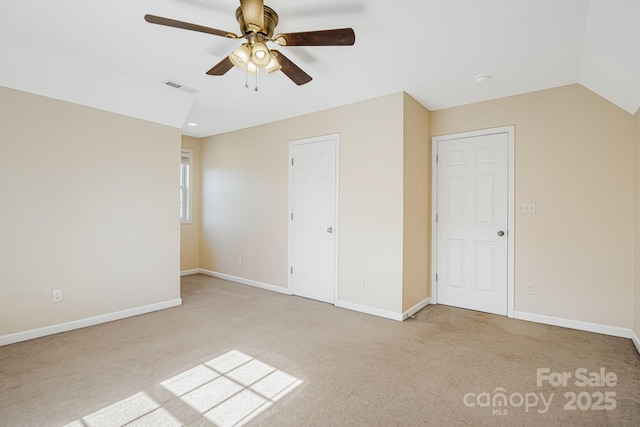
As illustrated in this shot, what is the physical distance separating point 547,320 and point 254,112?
14.0ft

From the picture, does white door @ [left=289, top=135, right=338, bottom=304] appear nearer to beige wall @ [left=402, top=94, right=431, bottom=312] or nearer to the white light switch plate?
beige wall @ [left=402, top=94, right=431, bottom=312]

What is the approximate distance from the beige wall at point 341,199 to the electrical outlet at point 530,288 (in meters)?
1.39

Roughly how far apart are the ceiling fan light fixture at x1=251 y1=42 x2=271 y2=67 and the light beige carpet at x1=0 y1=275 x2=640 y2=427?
2.17 metres

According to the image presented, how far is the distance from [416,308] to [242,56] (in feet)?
10.5

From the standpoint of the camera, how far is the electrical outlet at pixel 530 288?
342 centimetres

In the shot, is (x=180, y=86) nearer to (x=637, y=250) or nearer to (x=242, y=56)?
(x=242, y=56)

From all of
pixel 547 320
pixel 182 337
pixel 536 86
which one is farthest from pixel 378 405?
pixel 536 86

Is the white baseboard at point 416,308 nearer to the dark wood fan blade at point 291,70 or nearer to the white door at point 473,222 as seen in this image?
the white door at point 473,222

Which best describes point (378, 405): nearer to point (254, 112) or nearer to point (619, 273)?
point (619, 273)

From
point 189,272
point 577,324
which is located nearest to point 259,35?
point 577,324

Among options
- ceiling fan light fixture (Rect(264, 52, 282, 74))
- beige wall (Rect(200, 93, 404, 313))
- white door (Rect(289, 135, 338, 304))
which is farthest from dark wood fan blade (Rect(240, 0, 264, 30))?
white door (Rect(289, 135, 338, 304))

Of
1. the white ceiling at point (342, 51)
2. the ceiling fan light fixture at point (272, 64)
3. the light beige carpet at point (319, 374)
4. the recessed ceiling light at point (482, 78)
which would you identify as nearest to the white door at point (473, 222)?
the light beige carpet at point (319, 374)

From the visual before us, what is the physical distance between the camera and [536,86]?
129 inches

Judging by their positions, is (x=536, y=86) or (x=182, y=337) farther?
(x=536, y=86)
